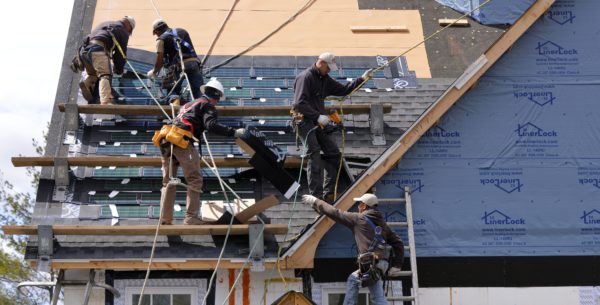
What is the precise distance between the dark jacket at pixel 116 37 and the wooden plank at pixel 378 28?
3705mm

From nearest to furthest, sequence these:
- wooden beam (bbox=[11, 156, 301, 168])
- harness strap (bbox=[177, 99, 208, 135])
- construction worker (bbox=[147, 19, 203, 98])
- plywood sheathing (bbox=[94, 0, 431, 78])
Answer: harness strap (bbox=[177, 99, 208, 135])
wooden beam (bbox=[11, 156, 301, 168])
construction worker (bbox=[147, 19, 203, 98])
plywood sheathing (bbox=[94, 0, 431, 78])

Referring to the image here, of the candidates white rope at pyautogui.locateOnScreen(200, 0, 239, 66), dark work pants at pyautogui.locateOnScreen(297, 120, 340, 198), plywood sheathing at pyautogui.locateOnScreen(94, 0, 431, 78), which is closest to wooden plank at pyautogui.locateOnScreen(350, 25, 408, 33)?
plywood sheathing at pyautogui.locateOnScreen(94, 0, 431, 78)

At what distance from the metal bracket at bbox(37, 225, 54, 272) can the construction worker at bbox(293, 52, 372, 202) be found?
111 inches

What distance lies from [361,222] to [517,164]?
8.70 feet

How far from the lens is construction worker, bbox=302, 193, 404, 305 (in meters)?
8.67

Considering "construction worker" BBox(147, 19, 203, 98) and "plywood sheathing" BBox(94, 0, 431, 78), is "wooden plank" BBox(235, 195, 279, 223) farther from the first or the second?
"plywood sheathing" BBox(94, 0, 431, 78)

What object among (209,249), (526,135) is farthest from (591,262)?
(209,249)

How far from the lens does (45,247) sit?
8.84 metres

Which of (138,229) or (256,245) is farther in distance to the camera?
(256,245)

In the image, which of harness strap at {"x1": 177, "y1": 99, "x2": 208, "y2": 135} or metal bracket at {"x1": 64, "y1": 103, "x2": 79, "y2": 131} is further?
metal bracket at {"x1": 64, "y1": 103, "x2": 79, "y2": 131}

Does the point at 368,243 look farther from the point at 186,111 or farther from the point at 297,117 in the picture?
the point at 186,111

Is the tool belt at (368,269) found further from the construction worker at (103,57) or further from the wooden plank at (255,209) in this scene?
the construction worker at (103,57)

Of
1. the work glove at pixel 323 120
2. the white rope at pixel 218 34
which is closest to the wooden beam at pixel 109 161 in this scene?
the work glove at pixel 323 120

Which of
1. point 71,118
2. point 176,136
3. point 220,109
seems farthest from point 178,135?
point 71,118
